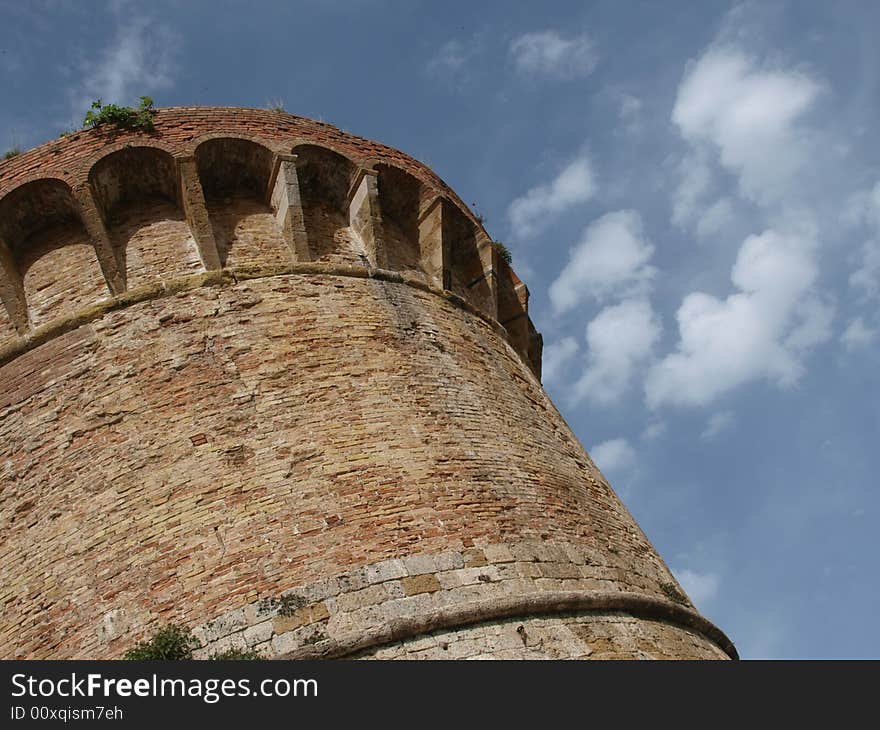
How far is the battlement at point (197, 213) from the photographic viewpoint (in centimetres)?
980

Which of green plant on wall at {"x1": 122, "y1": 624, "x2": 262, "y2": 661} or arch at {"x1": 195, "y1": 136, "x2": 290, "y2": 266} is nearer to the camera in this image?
green plant on wall at {"x1": 122, "y1": 624, "x2": 262, "y2": 661}

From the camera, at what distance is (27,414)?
867cm

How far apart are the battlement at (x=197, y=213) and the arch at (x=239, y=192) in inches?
0.5

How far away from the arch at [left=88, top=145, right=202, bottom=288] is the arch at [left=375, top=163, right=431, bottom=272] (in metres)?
2.40

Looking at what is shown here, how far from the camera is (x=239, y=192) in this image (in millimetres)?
11047

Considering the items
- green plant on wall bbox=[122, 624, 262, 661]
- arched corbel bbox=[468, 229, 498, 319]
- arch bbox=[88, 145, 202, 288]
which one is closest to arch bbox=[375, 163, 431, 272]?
arched corbel bbox=[468, 229, 498, 319]

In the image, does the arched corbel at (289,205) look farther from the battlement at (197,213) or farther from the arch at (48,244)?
the arch at (48,244)

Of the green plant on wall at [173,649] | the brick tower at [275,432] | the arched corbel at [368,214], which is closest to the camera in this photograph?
the green plant on wall at [173,649]

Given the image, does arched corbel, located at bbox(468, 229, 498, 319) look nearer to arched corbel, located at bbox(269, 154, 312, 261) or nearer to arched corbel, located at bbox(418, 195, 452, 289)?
arched corbel, located at bbox(418, 195, 452, 289)

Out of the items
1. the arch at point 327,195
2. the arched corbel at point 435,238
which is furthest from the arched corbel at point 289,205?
the arched corbel at point 435,238

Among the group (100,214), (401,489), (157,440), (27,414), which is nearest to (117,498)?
(157,440)

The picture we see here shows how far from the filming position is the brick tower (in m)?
6.79

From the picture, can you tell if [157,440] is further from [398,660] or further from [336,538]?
[398,660]

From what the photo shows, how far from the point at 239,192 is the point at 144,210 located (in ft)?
3.58
